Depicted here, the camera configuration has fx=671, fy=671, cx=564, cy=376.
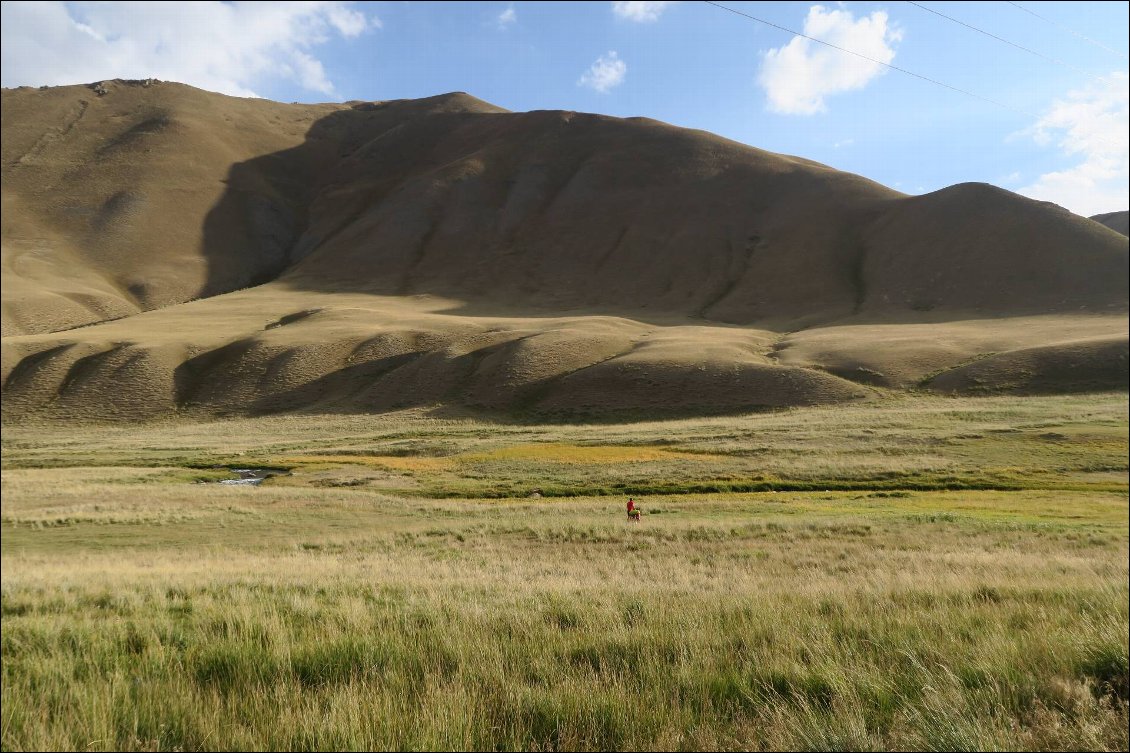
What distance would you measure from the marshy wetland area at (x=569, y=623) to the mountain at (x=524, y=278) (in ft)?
15.1

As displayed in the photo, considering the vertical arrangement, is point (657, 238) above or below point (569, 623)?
above

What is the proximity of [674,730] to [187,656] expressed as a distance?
3.70m

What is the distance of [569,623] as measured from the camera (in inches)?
241

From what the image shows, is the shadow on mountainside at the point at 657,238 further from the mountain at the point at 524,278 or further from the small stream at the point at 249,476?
the small stream at the point at 249,476

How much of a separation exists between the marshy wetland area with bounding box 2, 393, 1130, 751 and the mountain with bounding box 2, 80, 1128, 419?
4.60m

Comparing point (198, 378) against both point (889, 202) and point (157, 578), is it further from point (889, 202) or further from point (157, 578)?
point (889, 202)

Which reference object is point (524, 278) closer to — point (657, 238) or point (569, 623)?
point (657, 238)

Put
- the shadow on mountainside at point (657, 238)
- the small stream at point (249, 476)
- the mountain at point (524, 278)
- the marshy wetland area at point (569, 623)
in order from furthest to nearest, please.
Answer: the shadow on mountainside at point (657, 238) → the mountain at point (524, 278) → the small stream at point (249, 476) → the marshy wetland area at point (569, 623)

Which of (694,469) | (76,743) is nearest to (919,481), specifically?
(694,469)

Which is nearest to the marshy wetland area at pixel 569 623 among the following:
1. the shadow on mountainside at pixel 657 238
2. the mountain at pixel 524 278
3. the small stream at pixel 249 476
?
the mountain at pixel 524 278

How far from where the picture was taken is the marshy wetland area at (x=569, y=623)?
12.0ft

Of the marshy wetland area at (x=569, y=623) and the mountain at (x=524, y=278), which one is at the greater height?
the mountain at (x=524, y=278)

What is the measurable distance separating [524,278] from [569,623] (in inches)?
5586

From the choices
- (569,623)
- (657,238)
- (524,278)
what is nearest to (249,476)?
(569,623)
